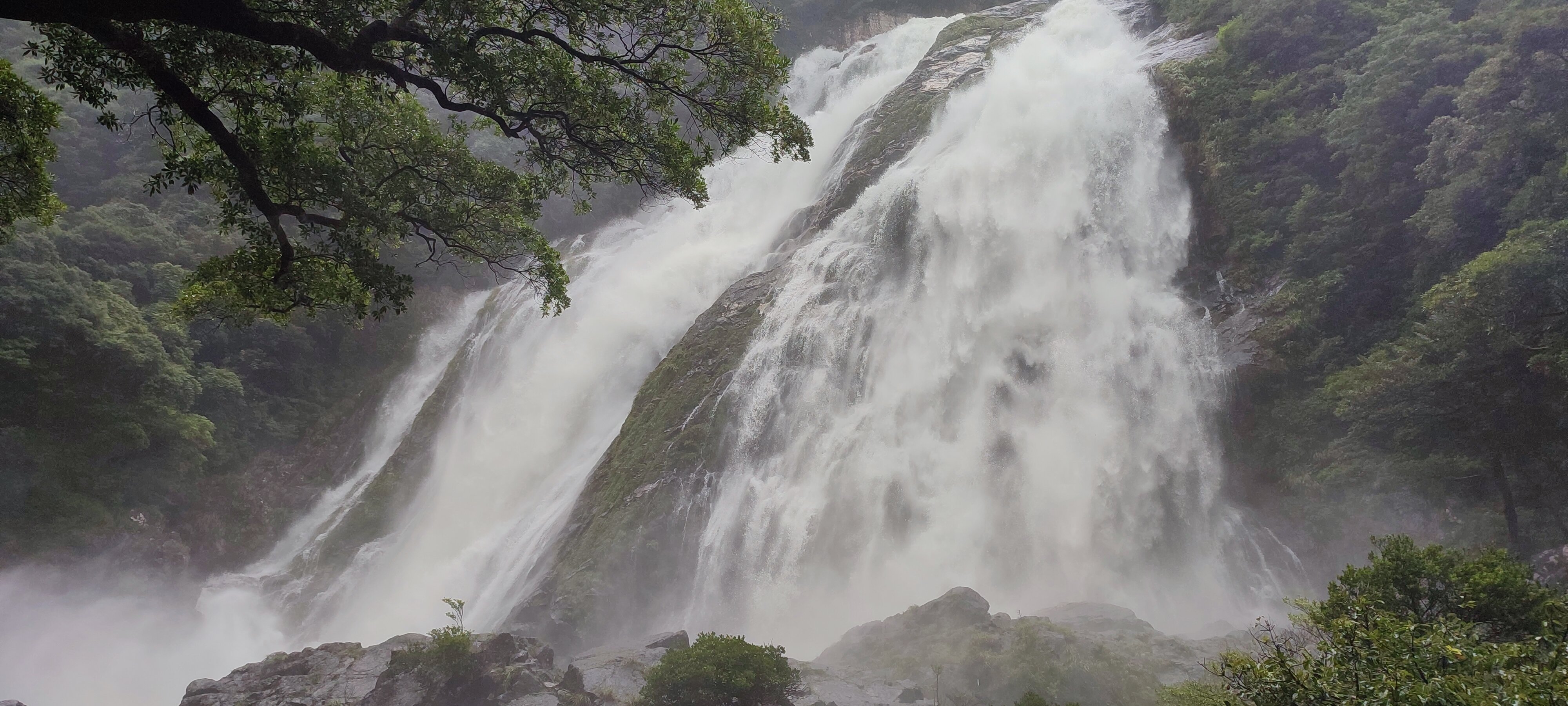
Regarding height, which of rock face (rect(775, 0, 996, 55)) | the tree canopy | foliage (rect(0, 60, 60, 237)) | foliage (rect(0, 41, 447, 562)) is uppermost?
rock face (rect(775, 0, 996, 55))

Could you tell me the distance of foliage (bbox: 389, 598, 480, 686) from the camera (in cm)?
1276

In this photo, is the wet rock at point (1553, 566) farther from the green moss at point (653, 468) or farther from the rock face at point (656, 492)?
the green moss at point (653, 468)

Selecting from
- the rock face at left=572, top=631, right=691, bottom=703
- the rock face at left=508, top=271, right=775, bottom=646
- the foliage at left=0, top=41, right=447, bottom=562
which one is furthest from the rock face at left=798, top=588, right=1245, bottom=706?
the foliage at left=0, top=41, right=447, bottom=562

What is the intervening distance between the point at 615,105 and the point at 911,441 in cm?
1453

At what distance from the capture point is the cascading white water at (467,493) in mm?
19969

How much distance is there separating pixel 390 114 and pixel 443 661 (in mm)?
9936

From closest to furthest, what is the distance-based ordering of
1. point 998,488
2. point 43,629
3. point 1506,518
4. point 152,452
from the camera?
point 1506,518 < point 998,488 < point 43,629 < point 152,452

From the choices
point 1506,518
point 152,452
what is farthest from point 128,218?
point 1506,518

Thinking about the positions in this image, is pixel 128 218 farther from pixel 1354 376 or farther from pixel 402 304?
pixel 1354 376

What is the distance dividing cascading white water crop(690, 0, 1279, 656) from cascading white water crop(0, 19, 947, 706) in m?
5.82

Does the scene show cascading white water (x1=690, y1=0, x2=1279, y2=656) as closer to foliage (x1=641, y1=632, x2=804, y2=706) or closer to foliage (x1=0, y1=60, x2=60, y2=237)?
foliage (x1=641, y1=632, x2=804, y2=706)

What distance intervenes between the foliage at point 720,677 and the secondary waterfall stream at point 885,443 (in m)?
5.67

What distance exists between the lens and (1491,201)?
14.9m

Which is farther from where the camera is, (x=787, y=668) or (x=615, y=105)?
(x=787, y=668)
